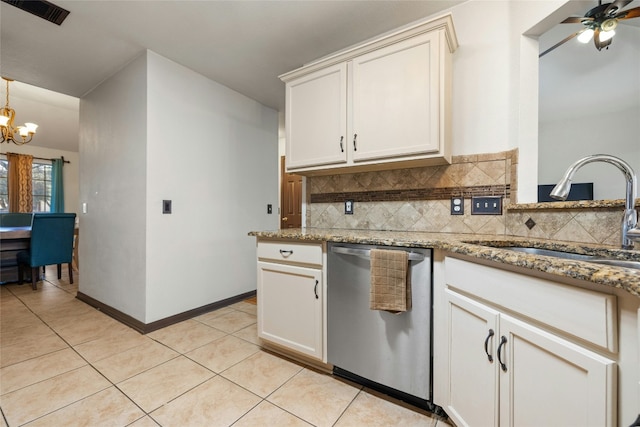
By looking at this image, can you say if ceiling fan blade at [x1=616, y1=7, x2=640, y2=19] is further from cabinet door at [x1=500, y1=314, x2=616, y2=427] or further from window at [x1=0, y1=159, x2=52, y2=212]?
window at [x1=0, y1=159, x2=52, y2=212]

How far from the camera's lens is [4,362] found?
172cm

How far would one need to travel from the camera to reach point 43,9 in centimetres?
169

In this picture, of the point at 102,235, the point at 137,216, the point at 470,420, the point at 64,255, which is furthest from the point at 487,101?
the point at 64,255

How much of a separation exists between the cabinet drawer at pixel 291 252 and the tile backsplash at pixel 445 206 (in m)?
0.63

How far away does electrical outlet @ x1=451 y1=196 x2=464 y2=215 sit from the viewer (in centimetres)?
169

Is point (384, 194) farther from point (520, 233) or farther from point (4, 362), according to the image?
point (4, 362)

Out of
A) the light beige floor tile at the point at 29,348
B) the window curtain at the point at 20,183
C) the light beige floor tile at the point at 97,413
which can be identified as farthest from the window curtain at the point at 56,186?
the light beige floor tile at the point at 97,413

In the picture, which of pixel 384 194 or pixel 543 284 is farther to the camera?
pixel 384 194

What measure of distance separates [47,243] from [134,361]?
115 inches

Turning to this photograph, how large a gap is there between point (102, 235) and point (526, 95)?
3.62 metres

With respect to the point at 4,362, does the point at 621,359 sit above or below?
above

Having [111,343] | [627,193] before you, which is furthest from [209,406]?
[627,193]

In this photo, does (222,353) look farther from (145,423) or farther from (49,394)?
(49,394)

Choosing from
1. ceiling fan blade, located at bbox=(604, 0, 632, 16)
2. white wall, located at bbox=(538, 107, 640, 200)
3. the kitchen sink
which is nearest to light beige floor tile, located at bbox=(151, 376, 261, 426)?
the kitchen sink
